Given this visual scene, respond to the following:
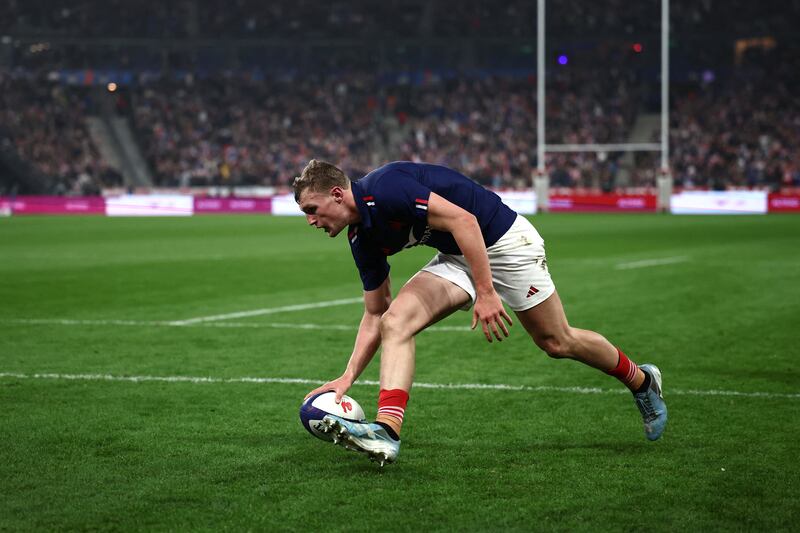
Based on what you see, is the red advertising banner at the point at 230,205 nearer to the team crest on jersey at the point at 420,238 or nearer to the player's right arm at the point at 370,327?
the player's right arm at the point at 370,327

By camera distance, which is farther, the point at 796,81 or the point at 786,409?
the point at 796,81

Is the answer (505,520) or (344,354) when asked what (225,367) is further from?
(505,520)

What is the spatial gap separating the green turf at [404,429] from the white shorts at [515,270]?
2.59 feet

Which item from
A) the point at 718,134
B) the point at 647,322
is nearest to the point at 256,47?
the point at 718,134

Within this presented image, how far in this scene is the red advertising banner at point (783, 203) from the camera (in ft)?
132

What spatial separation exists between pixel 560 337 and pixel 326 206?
1.52m

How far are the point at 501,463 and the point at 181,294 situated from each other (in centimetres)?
933

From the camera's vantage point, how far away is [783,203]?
133 feet

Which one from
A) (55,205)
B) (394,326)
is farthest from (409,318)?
(55,205)

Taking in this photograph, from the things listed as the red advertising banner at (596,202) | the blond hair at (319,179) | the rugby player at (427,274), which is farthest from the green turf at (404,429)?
the red advertising banner at (596,202)

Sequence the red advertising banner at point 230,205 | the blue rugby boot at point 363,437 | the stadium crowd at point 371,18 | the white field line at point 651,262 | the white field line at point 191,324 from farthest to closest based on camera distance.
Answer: the stadium crowd at point 371,18 → the red advertising banner at point 230,205 → the white field line at point 651,262 → the white field line at point 191,324 → the blue rugby boot at point 363,437

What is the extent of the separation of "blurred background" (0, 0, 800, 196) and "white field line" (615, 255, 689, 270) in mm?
29252

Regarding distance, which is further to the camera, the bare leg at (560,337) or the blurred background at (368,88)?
the blurred background at (368,88)

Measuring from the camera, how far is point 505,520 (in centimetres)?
452
